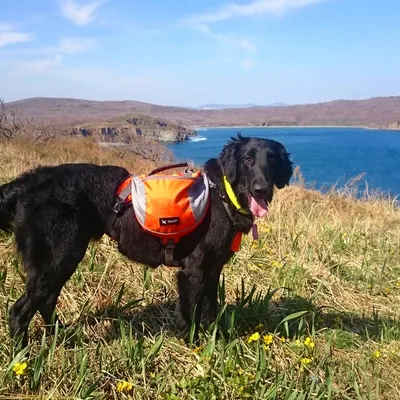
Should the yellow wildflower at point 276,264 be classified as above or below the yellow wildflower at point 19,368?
below

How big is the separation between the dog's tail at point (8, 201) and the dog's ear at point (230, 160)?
1507mm

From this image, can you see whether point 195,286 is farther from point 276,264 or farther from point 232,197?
point 276,264

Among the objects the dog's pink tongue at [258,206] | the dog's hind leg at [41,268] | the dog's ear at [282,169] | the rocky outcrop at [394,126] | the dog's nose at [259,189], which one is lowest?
the rocky outcrop at [394,126]

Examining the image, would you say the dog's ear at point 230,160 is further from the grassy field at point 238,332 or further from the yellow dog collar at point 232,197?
the grassy field at point 238,332

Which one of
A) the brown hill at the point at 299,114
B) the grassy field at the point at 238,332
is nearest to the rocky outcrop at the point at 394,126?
the brown hill at the point at 299,114

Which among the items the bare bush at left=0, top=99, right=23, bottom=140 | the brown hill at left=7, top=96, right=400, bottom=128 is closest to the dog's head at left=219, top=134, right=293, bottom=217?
the bare bush at left=0, top=99, right=23, bottom=140

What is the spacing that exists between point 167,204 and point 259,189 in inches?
26.5

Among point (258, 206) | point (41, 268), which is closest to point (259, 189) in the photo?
point (258, 206)

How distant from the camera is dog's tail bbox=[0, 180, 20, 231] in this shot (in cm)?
292

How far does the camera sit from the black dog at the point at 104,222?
9.52 ft

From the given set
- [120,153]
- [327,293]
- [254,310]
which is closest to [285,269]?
[327,293]

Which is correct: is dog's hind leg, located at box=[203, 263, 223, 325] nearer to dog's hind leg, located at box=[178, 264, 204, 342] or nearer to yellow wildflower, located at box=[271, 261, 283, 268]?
dog's hind leg, located at box=[178, 264, 204, 342]

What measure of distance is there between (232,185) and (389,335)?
1.88 metres

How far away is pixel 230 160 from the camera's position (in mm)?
3262
